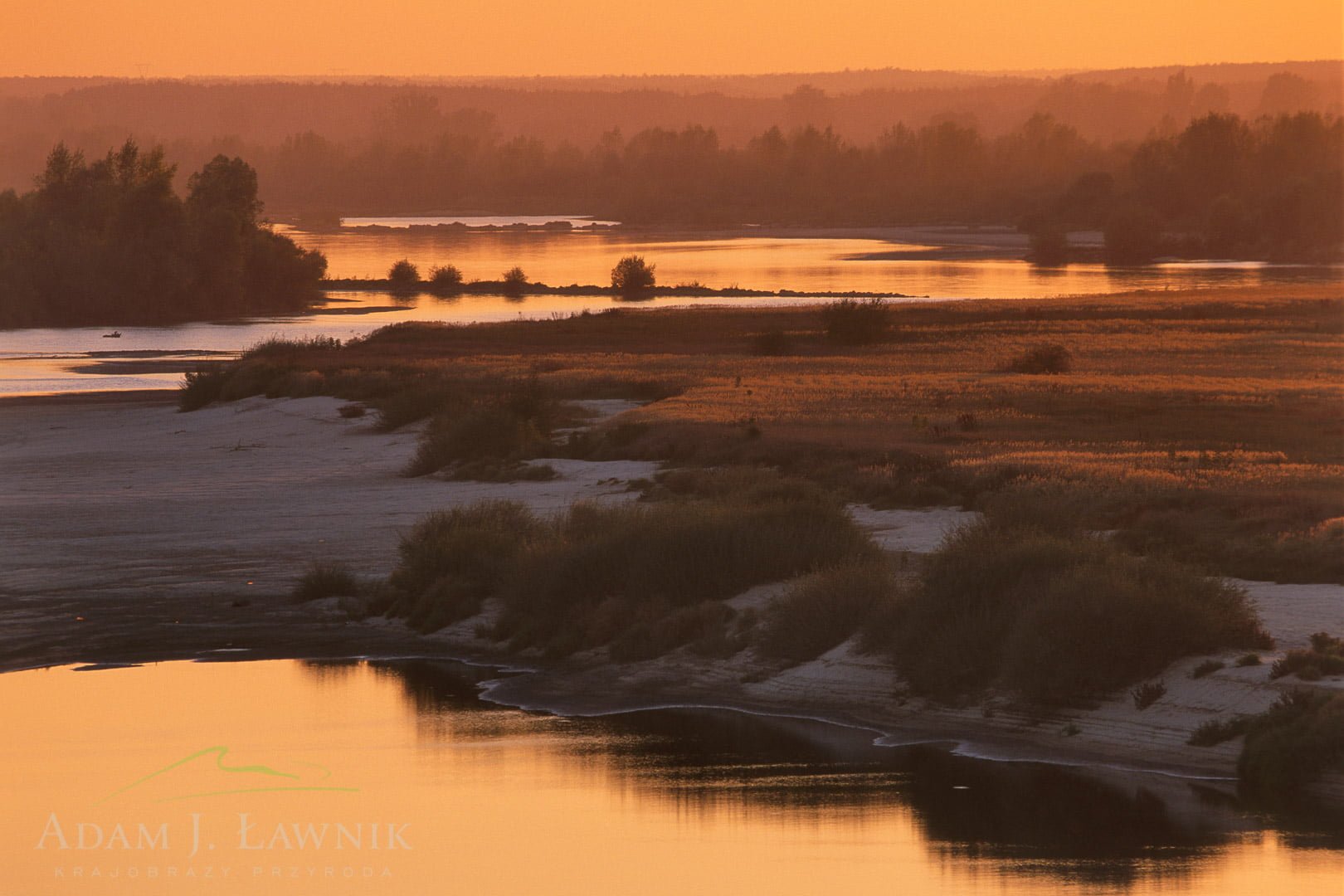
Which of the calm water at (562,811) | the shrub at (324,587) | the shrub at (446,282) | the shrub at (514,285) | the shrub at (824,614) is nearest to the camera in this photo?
the calm water at (562,811)

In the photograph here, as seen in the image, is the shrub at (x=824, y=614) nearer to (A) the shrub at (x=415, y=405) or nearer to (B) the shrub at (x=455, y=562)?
(B) the shrub at (x=455, y=562)

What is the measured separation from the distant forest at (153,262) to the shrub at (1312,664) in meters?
97.8

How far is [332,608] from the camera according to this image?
80.3ft

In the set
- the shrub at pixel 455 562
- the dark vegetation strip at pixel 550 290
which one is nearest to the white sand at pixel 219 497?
the shrub at pixel 455 562

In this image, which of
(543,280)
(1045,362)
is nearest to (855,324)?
(1045,362)

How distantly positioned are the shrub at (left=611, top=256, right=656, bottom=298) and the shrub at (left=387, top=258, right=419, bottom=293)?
579 inches

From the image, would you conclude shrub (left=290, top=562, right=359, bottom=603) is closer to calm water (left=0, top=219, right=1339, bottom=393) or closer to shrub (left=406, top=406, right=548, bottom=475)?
shrub (left=406, top=406, right=548, bottom=475)

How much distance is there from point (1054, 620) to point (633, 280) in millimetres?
86849

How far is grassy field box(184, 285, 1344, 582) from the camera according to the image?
2570cm

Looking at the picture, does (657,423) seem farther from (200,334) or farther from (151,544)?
(200,334)

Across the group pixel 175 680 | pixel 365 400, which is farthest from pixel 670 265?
pixel 175 680

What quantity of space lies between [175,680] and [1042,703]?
365 inches

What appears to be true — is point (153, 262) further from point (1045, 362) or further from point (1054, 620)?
point (1054, 620)

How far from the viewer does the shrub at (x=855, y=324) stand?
67.0 m
